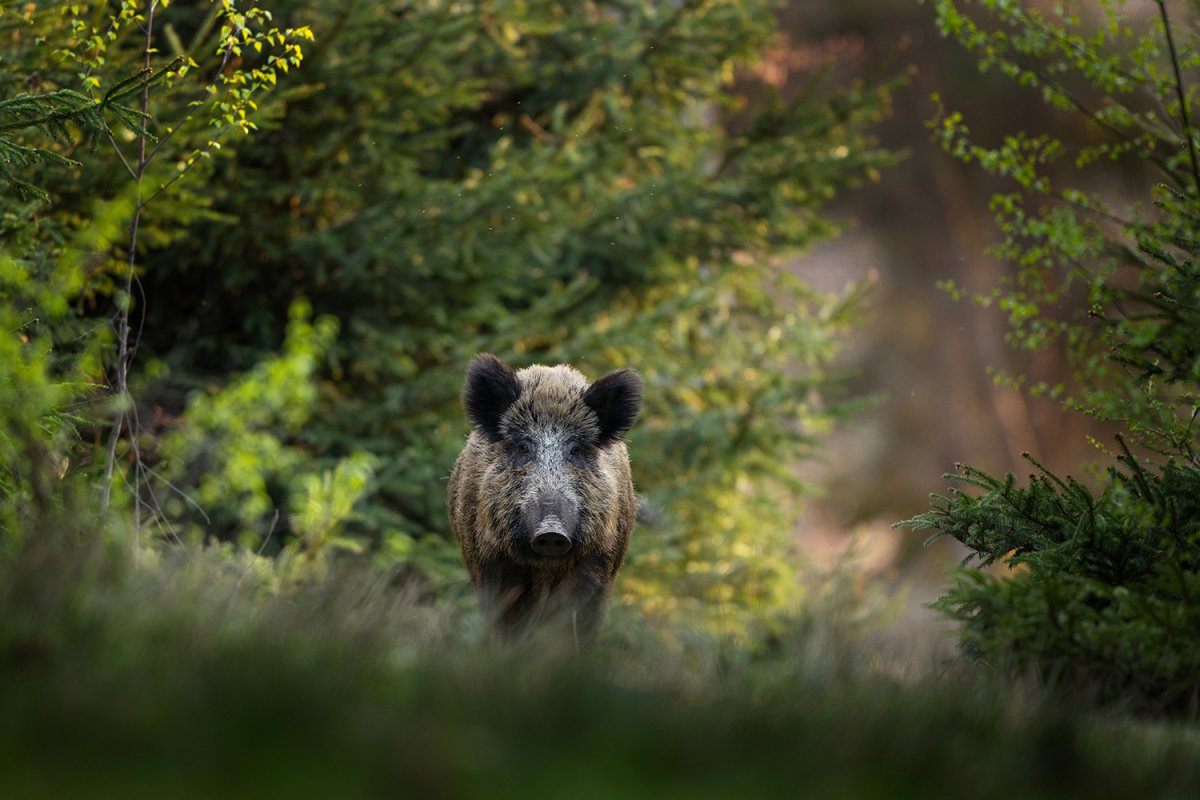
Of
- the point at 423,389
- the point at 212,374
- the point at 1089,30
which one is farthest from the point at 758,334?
the point at 1089,30

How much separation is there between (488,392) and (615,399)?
2.22 feet

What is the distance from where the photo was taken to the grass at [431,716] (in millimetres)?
2510

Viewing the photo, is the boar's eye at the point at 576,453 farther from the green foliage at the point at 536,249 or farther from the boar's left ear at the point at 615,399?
the green foliage at the point at 536,249

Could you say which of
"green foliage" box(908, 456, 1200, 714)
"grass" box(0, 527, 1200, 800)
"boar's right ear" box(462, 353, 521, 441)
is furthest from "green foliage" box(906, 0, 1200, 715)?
"boar's right ear" box(462, 353, 521, 441)

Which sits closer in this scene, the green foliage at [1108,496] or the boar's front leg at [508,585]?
the green foliage at [1108,496]

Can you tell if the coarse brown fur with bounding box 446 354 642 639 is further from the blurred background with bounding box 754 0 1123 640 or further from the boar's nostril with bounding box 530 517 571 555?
the blurred background with bounding box 754 0 1123 640

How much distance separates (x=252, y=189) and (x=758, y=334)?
5.74 m

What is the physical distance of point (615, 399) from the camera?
22.0ft

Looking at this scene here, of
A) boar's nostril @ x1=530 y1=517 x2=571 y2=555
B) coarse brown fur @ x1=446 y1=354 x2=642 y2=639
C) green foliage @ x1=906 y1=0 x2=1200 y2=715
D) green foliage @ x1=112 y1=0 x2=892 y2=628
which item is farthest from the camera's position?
green foliage @ x1=112 y1=0 x2=892 y2=628

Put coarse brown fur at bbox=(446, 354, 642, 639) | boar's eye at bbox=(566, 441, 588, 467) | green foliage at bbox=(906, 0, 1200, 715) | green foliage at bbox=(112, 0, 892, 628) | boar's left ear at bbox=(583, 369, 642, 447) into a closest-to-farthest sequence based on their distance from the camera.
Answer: green foliage at bbox=(906, 0, 1200, 715), coarse brown fur at bbox=(446, 354, 642, 639), boar's eye at bbox=(566, 441, 588, 467), boar's left ear at bbox=(583, 369, 642, 447), green foliage at bbox=(112, 0, 892, 628)

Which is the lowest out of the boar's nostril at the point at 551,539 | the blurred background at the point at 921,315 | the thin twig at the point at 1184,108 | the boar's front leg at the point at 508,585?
the boar's front leg at the point at 508,585

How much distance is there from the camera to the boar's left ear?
6.64m

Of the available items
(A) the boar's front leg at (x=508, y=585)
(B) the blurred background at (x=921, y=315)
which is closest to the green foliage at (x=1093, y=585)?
(A) the boar's front leg at (x=508, y=585)

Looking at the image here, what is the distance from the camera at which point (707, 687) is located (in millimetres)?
3607
